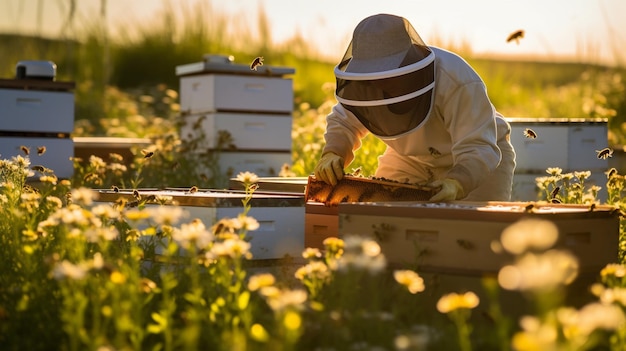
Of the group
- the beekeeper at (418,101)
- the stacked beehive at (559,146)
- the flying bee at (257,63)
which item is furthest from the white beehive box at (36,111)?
the stacked beehive at (559,146)

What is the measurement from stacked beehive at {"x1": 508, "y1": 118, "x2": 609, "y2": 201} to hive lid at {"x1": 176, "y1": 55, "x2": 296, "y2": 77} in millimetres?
2242

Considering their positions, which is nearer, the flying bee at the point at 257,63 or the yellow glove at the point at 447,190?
the yellow glove at the point at 447,190

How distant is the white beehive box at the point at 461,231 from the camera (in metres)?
3.79

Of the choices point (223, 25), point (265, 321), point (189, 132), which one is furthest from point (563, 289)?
point (223, 25)

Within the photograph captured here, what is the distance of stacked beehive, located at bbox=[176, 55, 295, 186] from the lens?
8.86 metres

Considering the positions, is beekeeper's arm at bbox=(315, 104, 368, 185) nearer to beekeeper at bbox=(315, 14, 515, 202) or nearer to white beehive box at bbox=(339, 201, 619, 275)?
beekeeper at bbox=(315, 14, 515, 202)

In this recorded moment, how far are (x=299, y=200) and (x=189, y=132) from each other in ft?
15.9

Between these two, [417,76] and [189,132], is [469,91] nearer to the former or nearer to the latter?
[417,76]

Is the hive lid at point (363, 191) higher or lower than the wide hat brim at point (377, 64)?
lower

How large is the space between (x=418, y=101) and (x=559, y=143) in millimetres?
3392

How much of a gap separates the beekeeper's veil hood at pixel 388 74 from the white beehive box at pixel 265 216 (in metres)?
0.65

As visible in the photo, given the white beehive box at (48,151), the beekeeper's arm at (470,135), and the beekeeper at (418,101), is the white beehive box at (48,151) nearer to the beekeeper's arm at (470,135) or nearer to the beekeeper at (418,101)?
the beekeeper at (418,101)

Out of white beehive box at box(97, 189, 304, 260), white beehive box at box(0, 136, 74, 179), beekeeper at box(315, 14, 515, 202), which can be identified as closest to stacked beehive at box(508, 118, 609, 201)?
beekeeper at box(315, 14, 515, 202)

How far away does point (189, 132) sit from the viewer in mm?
9273
